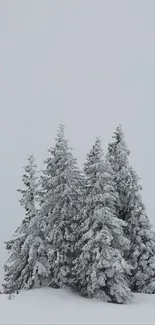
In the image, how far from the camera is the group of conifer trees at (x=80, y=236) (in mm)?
23062

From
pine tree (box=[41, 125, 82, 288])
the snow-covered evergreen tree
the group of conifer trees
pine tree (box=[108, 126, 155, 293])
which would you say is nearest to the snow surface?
the snow-covered evergreen tree

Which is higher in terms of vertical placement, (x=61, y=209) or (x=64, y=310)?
(x=61, y=209)

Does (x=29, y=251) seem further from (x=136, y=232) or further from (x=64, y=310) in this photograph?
(x=136, y=232)

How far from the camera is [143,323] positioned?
16.5 meters

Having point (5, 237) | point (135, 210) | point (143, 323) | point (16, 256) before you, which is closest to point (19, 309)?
point (143, 323)

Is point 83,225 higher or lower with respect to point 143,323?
higher

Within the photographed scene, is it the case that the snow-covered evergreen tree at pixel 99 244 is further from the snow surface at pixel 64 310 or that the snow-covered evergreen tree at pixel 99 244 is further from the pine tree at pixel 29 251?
the pine tree at pixel 29 251

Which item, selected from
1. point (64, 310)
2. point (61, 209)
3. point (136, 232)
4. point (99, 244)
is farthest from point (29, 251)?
point (136, 232)

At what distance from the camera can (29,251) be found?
2383 cm

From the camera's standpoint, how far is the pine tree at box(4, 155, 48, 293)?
952 inches

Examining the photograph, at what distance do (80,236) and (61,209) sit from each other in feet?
7.60

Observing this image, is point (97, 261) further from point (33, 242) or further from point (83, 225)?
point (33, 242)

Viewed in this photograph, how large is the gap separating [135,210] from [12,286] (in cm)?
1105

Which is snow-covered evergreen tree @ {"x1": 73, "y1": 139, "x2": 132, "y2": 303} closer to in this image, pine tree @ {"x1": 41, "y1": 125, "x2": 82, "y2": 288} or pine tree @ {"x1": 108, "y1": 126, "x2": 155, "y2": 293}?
pine tree @ {"x1": 41, "y1": 125, "x2": 82, "y2": 288}
